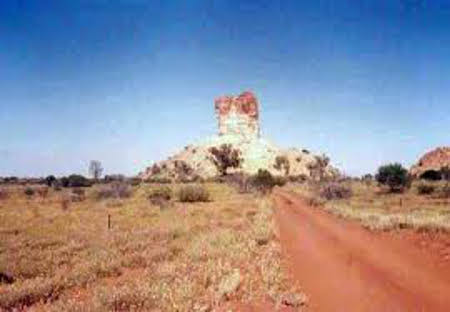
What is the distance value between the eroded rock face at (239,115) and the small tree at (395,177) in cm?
11069

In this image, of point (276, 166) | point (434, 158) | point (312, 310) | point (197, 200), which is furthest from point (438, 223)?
point (434, 158)

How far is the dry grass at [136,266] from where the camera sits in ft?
37.8

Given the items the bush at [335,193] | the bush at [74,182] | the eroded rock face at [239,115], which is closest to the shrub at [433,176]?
the bush at [335,193]

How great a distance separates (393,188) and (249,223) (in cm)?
4285

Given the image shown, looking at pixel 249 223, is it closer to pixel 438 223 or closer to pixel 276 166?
pixel 438 223

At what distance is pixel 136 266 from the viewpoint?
16.7m

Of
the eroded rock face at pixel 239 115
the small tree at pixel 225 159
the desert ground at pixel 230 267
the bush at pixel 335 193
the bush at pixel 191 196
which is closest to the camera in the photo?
the desert ground at pixel 230 267

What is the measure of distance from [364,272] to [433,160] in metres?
151

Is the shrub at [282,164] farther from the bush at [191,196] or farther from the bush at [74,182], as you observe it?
the bush at [191,196]

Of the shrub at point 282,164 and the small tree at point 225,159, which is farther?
the shrub at point 282,164

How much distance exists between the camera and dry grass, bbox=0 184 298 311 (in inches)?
454

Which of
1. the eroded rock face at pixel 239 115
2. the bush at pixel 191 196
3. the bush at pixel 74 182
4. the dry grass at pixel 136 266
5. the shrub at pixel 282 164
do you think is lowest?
the dry grass at pixel 136 266

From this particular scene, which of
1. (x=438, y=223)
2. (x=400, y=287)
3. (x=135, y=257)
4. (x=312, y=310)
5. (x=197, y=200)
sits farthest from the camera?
(x=197, y=200)

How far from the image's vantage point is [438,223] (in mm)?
22141
